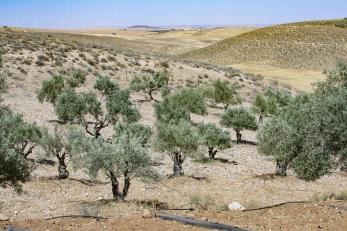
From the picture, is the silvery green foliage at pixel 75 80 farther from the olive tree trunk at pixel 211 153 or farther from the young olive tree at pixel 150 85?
the olive tree trunk at pixel 211 153

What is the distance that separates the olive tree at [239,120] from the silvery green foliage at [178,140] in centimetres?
A: 1083

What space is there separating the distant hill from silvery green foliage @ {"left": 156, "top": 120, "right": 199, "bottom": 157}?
73.6 metres

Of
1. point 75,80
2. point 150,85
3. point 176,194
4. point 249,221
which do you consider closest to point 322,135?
point 249,221

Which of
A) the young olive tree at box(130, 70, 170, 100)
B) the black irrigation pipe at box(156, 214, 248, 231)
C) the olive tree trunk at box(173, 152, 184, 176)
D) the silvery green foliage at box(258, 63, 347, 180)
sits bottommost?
the olive tree trunk at box(173, 152, 184, 176)

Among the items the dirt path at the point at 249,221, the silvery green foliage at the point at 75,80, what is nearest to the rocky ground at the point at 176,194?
the dirt path at the point at 249,221

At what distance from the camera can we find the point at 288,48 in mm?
108000

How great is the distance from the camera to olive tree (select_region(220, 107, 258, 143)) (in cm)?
3691

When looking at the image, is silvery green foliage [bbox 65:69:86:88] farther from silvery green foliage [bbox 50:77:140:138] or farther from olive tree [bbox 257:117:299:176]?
olive tree [bbox 257:117:299:176]

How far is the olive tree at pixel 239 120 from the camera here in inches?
1453

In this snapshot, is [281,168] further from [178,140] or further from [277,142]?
[178,140]

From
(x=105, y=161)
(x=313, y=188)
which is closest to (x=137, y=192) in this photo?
(x=105, y=161)

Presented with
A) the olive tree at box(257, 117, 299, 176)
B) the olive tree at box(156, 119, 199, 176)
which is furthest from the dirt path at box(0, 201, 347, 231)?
the olive tree at box(156, 119, 199, 176)

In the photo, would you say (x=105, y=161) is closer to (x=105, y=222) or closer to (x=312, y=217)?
(x=105, y=222)

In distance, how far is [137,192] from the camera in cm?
2233
